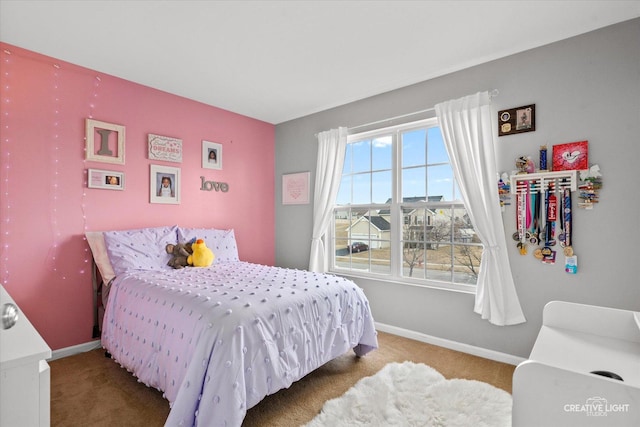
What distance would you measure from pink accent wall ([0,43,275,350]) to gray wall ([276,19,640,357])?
8.43 ft

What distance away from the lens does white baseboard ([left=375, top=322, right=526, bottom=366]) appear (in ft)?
8.31

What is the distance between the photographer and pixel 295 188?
4.16 m

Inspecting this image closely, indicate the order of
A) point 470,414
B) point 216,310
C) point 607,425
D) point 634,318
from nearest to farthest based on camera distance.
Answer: point 607,425 < point 634,318 < point 216,310 < point 470,414

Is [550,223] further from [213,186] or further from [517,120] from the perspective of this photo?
[213,186]

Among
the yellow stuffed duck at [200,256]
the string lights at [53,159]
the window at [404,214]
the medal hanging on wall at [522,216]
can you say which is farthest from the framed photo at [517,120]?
the string lights at [53,159]

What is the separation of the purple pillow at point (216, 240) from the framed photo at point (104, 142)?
0.90 m

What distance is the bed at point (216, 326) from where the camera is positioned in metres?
1.53

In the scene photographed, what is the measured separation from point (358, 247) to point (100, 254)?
253cm

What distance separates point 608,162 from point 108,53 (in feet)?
12.6

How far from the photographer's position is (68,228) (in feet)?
8.82

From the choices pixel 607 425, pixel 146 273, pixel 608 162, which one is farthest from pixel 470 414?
pixel 146 273

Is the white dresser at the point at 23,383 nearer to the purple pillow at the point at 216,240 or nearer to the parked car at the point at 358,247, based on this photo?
the purple pillow at the point at 216,240

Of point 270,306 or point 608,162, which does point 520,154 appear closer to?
point 608,162

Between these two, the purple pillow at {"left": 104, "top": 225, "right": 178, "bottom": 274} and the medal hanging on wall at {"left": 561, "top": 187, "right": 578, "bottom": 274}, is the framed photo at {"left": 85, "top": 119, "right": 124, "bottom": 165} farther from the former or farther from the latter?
the medal hanging on wall at {"left": 561, "top": 187, "right": 578, "bottom": 274}
